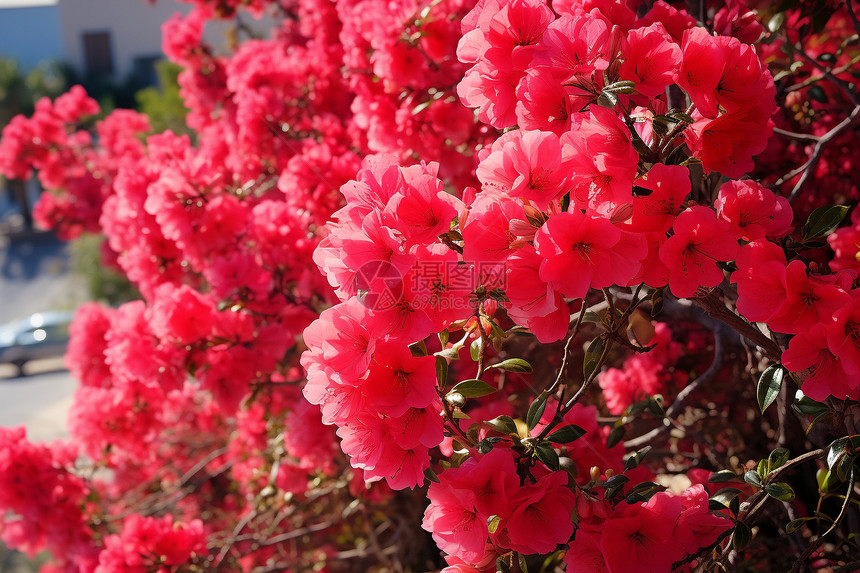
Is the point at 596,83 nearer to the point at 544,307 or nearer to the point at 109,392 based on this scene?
the point at 544,307

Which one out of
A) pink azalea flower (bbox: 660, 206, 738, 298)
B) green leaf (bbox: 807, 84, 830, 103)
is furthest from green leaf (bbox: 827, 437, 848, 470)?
green leaf (bbox: 807, 84, 830, 103)

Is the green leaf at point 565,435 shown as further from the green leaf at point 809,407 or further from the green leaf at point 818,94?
the green leaf at point 818,94

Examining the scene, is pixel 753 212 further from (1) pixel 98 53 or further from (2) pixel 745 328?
(1) pixel 98 53

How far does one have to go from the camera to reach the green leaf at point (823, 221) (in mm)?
1000

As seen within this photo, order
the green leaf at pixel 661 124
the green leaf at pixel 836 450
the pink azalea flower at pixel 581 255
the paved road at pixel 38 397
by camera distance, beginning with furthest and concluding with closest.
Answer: the paved road at pixel 38 397, the green leaf at pixel 836 450, the green leaf at pixel 661 124, the pink azalea flower at pixel 581 255

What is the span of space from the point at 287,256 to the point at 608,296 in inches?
43.2

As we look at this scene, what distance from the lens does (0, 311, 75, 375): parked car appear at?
36.2 feet

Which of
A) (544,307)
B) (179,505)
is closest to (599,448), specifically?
(544,307)

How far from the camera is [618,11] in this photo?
107 cm

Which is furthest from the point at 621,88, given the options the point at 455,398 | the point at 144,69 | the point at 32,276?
the point at 144,69

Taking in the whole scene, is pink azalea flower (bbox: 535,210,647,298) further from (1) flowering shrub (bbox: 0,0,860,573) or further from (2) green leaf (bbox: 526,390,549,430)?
(2) green leaf (bbox: 526,390,549,430)

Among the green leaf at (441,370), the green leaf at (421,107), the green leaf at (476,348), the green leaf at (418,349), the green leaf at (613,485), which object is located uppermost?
the green leaf at (421,107)

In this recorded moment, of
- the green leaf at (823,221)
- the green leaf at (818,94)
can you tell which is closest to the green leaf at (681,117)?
the green leaf at (823,221)

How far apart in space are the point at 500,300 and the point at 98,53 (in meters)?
25.2
